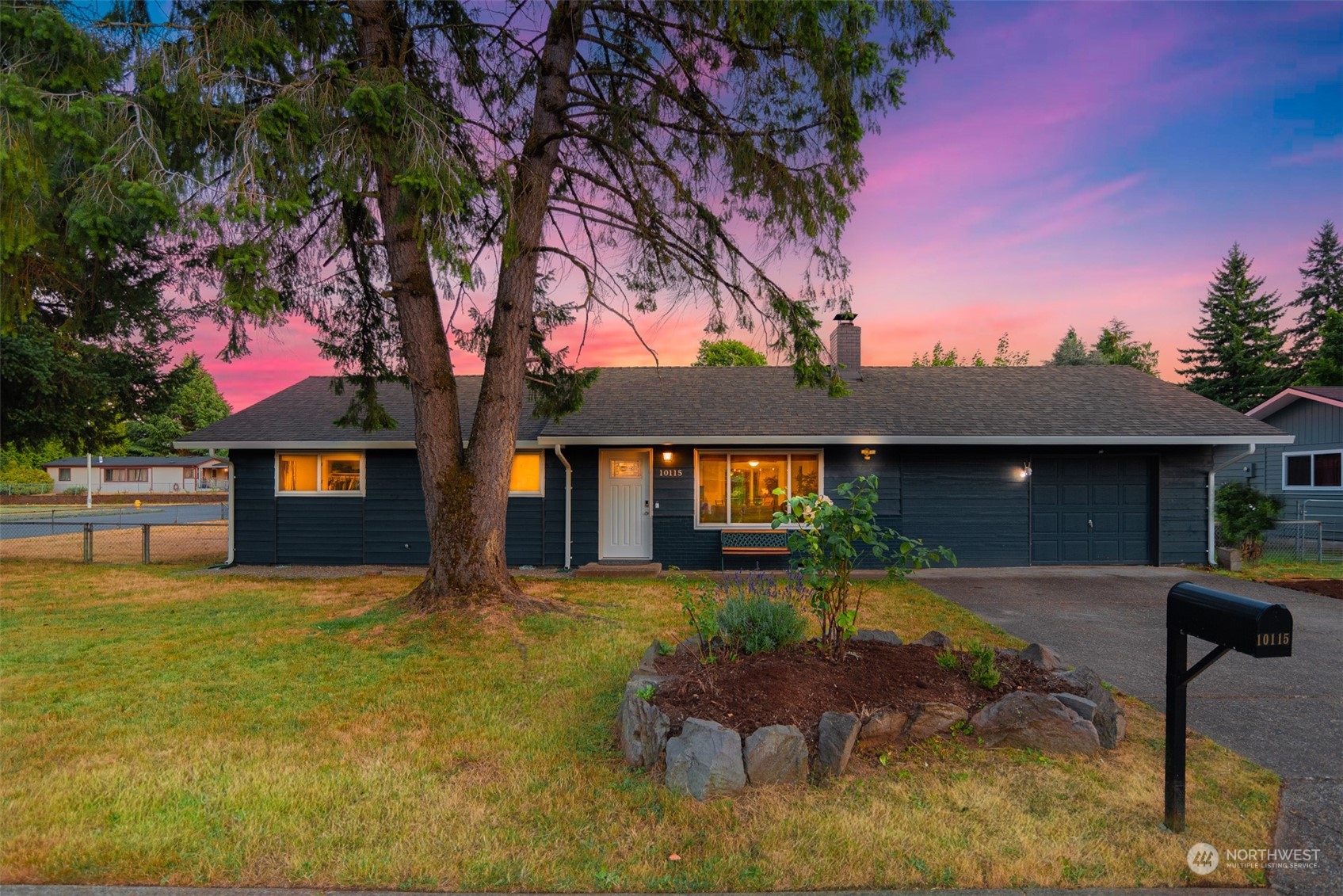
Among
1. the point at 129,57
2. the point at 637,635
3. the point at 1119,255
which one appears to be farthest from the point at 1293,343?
the point at 129,57

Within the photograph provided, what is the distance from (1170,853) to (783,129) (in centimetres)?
678

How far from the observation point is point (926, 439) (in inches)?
405

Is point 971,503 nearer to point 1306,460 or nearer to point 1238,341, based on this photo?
point 1306,460

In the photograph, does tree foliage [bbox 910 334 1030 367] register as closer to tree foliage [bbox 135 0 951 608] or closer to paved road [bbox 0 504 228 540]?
tree foliage [bbox 135 0 951 608]

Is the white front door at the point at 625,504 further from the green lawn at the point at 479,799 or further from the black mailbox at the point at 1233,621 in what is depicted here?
the black mailbox at the point at 1233,621

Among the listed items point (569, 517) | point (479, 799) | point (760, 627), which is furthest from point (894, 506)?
point (479, 799)

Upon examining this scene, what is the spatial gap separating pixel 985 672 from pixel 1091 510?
29.4 ft

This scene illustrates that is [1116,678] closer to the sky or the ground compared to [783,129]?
closer to the ground

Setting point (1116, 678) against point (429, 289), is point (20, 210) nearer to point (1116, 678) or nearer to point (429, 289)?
point (429, 289)

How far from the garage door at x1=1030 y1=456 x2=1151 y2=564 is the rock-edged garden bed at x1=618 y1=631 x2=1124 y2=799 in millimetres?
7701

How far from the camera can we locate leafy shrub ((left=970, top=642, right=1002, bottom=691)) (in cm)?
383

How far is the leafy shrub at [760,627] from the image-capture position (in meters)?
4.34

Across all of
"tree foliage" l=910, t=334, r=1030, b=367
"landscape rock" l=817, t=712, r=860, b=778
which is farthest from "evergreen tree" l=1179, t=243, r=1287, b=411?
"landscape rock" l=817, t=712, r=860, b=778

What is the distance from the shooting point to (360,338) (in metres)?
8.62
